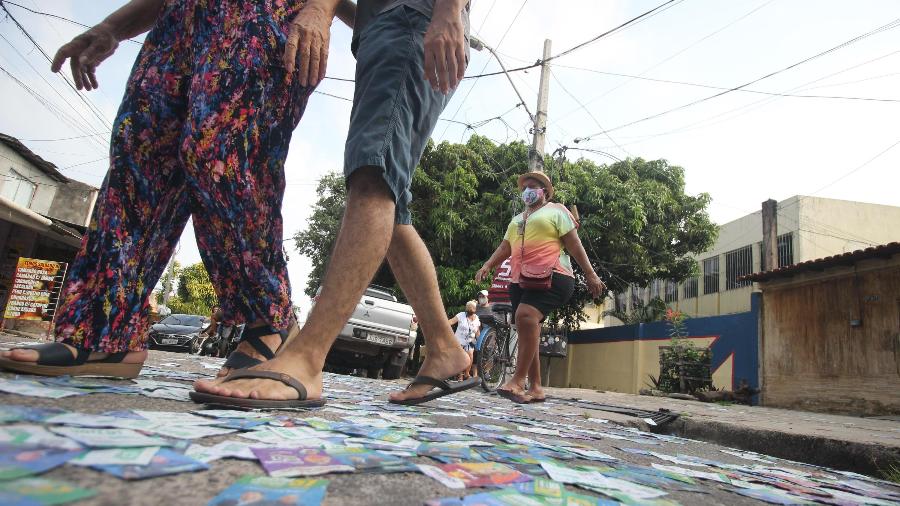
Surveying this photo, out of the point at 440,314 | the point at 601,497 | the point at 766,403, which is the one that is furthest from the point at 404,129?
the point at 766,403

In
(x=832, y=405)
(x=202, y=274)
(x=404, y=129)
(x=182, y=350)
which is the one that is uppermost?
(x=202, y=274)

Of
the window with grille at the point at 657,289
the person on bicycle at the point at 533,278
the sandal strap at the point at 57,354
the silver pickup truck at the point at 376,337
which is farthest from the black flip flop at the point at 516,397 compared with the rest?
the window with grille at the point at 657,289

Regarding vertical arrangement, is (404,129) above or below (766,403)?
above

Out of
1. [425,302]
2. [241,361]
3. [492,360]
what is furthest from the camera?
[492,360]

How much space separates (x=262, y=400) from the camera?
136 centimetres

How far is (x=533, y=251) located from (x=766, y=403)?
7.70 metres

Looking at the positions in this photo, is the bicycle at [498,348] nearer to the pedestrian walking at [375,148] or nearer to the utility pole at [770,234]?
the pedestrian walking at [375,148]

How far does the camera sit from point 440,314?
2188mm

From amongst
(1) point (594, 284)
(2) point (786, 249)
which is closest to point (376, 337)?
(1) point (594, 284)

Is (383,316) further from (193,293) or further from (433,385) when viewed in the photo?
(193,293)

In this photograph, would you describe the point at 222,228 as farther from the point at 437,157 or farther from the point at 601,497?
the point at 437,157

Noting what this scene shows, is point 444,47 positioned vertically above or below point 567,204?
below

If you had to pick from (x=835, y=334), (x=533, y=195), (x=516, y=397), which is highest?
(x=533, y=195)

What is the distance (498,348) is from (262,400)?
5.34m
